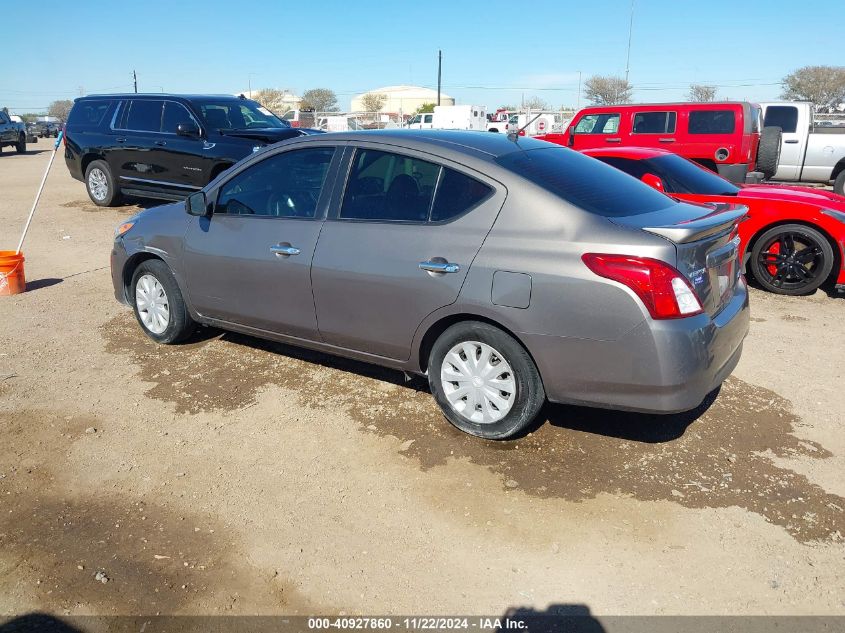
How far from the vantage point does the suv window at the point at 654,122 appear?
12500 millimetres

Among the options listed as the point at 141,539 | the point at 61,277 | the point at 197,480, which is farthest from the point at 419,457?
the point at 61,277

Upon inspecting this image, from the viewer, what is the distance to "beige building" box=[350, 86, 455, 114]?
3627 inches

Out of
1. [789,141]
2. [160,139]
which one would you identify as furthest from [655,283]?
[789,141]

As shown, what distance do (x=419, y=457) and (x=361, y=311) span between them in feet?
A: 3.07

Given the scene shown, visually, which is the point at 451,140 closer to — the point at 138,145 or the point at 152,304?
the point at 152,304

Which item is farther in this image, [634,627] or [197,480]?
[197,480]

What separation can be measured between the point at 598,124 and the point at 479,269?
10850 millimetres

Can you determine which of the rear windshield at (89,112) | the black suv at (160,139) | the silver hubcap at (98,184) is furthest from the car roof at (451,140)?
the silver hubcap at (98,184)

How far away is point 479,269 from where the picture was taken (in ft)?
11.8

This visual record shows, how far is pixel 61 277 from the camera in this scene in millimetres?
7805

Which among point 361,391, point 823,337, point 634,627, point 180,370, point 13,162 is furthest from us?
point 13,162

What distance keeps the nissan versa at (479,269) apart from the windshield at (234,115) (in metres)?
6.55

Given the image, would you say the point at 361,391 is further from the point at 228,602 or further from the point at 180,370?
the point at 228,602

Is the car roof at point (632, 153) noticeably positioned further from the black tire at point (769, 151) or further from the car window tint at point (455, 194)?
the black tire at point (769, 151)
